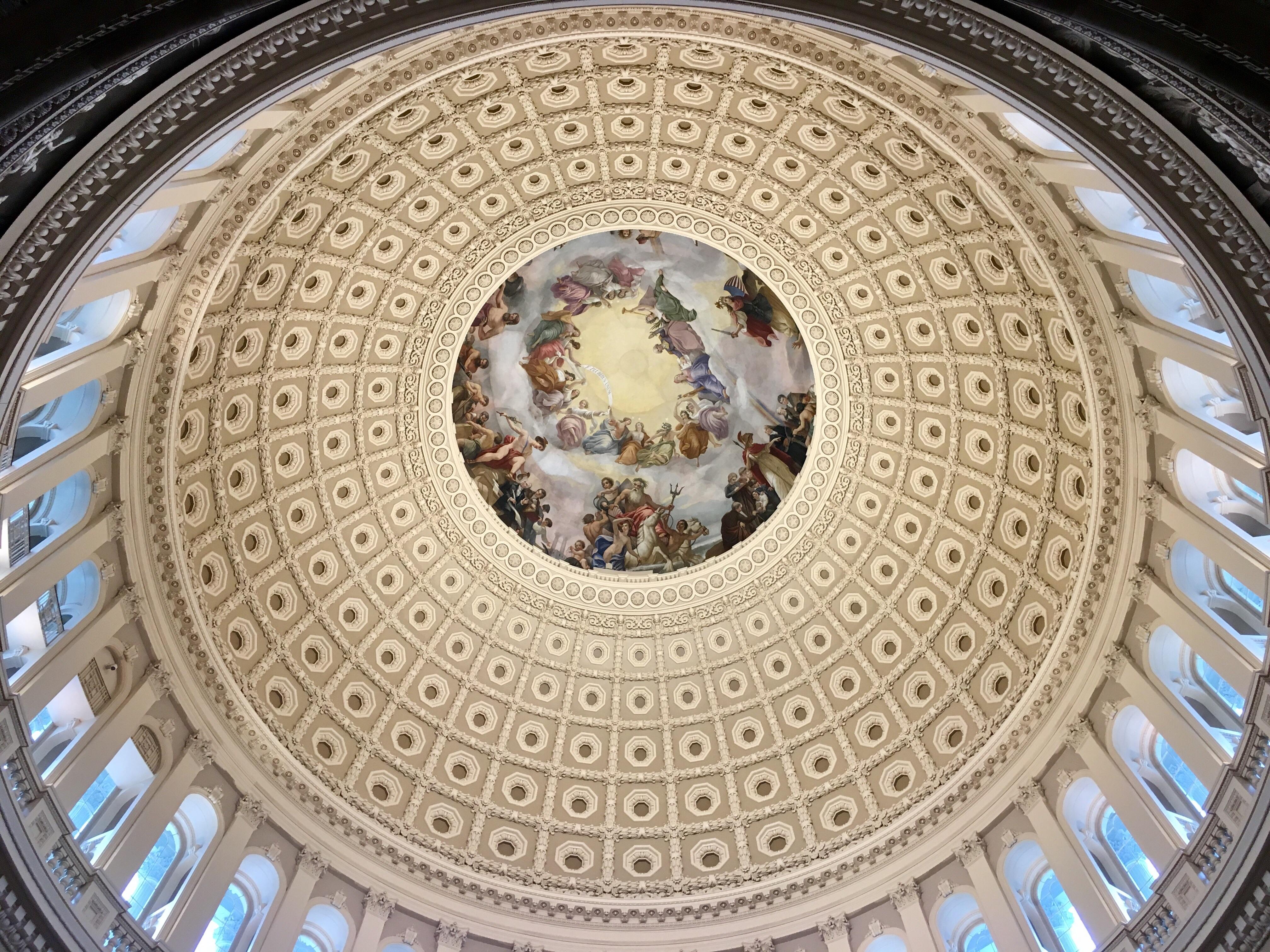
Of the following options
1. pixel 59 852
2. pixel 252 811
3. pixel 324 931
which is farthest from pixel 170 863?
pixel 59 852

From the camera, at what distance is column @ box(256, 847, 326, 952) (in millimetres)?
20500

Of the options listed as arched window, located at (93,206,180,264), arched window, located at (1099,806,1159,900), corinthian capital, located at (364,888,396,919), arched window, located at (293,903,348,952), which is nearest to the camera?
arched window, located at (93,206,180,264)

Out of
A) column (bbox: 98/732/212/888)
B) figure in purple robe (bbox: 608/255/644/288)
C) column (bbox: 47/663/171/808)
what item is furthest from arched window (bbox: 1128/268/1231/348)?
column (bbox: 98/732/212/888)

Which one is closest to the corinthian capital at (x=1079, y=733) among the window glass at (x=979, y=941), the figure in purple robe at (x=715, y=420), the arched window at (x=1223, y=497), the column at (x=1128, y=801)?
the column at (x=1128, y=801)

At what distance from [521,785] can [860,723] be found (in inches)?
384

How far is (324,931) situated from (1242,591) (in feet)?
66.6

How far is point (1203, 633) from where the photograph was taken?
707 inches

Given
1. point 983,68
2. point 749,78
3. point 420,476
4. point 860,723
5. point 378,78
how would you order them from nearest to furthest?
point 983,68, point 378,78, point 749,78, point 860,723, point 420,476

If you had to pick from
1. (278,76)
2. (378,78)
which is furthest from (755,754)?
(278,76)

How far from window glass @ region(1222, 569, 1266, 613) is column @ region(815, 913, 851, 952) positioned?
11.6 meters

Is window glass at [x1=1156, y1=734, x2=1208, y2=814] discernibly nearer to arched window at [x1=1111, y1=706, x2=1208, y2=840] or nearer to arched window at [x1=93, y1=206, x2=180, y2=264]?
arched window at [x1=1111, y1=706, x2=1208, y2=840]

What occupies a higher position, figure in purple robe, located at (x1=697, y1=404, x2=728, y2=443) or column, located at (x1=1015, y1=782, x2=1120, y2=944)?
figure in purple robe, located at (x1=697, y1=404, x2=728, y2=443)

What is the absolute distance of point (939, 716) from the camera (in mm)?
26094

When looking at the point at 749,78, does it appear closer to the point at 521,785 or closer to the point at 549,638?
the point at 549,638
